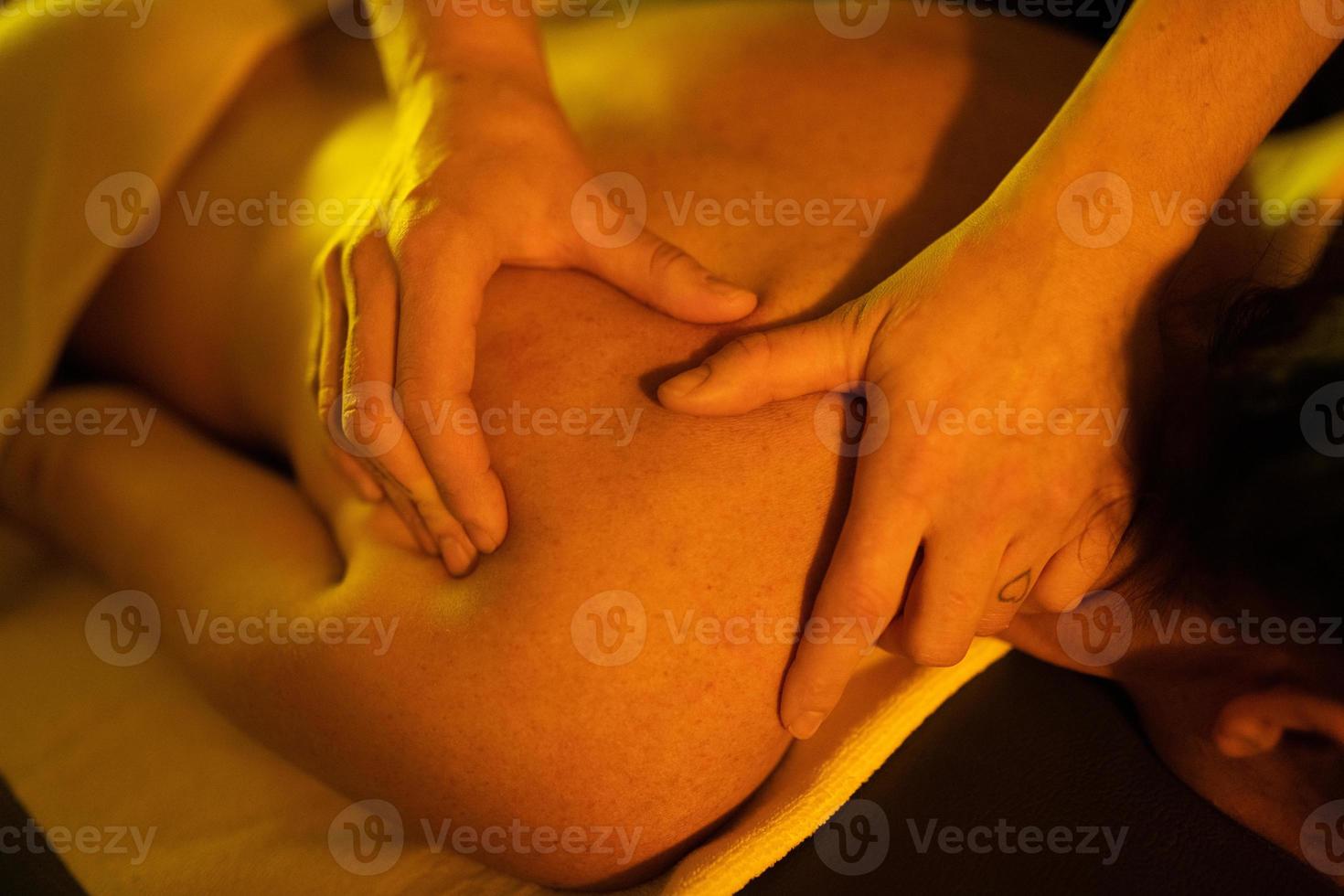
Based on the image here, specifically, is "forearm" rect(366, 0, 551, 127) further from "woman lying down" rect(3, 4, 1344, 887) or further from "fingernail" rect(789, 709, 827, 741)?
"fingernail" rect(789, 709, 827, 741)

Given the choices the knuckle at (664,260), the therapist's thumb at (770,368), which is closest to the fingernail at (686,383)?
the therapist's thumb at (770,368)

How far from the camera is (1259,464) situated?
644 mm

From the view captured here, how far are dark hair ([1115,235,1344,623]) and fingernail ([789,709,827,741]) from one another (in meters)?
0.28

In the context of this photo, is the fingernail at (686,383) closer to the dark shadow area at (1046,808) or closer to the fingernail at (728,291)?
the fingernail at (728,291)

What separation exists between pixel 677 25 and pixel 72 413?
0.78 meters

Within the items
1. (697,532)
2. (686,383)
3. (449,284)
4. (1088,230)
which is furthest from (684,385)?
(1088,230)

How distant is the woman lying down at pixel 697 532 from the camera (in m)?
0.69

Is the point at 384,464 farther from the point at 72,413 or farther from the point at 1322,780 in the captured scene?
the point at 1322,780

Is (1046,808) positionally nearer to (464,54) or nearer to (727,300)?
(727,300)

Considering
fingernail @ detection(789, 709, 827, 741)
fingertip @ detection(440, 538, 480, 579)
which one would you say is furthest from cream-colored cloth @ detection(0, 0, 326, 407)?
fingernail @ detection(789, 709, 827, 741)

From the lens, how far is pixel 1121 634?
2.60 ft

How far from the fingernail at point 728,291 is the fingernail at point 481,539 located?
0.87ft

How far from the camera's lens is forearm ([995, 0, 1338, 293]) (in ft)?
2.31

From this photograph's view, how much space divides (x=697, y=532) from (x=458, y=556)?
203 millimetres
